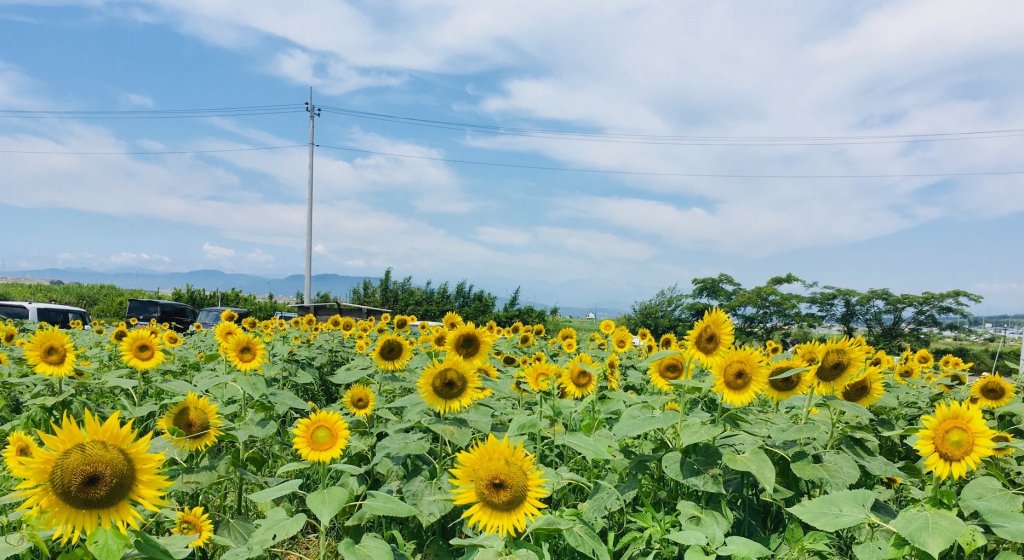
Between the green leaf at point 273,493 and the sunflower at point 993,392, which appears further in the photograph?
the sunflower at point 993,392

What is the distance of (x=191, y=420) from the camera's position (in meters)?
2.90

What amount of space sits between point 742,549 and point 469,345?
1.80m

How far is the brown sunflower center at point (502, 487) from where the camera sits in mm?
1934

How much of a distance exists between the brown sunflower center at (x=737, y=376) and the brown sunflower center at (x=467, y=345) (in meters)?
1.34

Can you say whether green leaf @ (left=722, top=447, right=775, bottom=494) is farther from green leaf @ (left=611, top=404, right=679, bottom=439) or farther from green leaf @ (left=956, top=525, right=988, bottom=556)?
green leaf @ (left=956, top=525, right=988, bottom=556)

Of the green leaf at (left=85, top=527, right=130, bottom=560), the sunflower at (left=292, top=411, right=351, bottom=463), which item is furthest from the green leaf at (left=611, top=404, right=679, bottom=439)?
the green leaf at (left=85, top=527, right=130, bottom=560)

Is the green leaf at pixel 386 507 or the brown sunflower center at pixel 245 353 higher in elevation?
the brown sunflower center at pixel 245 353

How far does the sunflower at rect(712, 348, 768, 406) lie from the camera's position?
9.16ft

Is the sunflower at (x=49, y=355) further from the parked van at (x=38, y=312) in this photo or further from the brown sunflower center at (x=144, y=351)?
the parked van at (x=38, y=312)

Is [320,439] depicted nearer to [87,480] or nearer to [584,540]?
[87,480]

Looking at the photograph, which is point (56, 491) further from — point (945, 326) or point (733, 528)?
point (945, 326)

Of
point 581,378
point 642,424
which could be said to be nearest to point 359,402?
point 581,378

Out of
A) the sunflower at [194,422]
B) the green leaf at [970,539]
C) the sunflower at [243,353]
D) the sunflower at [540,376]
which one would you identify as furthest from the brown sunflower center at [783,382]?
the sunflower at [243,353]

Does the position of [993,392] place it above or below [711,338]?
below
